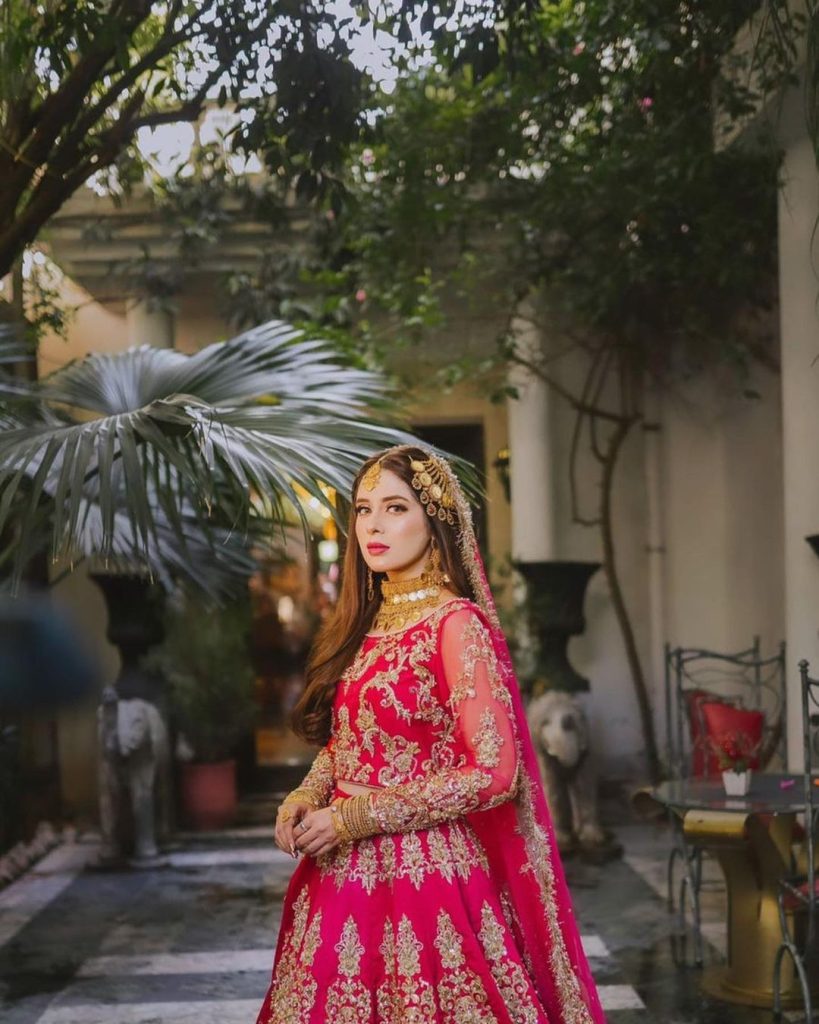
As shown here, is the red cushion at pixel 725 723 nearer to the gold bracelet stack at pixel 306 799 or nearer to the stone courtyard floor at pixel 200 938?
the stone courtyard floor at pixel 200 938

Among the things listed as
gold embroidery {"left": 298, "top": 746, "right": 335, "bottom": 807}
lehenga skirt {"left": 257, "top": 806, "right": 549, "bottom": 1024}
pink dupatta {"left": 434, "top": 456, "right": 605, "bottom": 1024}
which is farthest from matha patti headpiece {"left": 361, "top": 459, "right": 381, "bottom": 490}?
lehenga skirt {"left": 257, "top": 806, "right": 549, "bottom": 1024}

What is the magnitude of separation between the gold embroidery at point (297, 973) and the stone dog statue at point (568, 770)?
418cm

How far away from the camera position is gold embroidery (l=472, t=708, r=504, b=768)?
2279 mm

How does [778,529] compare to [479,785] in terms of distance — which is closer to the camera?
[479,785]

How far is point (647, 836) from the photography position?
7.07m

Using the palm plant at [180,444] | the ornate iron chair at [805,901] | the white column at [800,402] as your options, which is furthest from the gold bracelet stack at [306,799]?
the white column at [800,402]

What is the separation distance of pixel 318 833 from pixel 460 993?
1.11 ft

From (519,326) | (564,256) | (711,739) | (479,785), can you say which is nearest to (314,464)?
(479,785)

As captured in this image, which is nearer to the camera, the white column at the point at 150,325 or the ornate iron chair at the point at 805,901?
the ornate iron chair at the point at 805,901

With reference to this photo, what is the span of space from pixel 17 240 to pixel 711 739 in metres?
3.16

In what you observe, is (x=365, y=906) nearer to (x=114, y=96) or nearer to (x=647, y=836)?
(x=114, y=96)

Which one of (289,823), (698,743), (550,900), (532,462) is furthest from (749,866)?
(532,462)

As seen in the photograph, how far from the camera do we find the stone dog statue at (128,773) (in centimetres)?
679

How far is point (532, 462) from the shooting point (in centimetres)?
782
